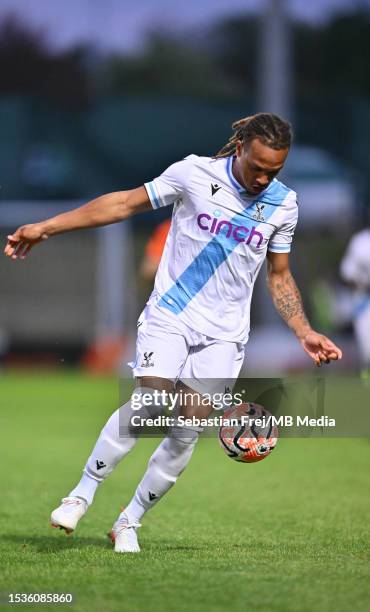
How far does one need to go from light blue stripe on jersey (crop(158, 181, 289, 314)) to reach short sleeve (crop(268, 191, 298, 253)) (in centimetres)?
6

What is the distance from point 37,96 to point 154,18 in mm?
3172

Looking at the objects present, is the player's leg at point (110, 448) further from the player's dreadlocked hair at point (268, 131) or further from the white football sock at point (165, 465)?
the player's dreadlocked hair at point (268, 131)

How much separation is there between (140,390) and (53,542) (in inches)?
47.2

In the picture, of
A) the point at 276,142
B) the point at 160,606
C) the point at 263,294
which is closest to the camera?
the point at 160,606

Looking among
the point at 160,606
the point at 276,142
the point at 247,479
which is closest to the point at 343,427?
the point at 276,142

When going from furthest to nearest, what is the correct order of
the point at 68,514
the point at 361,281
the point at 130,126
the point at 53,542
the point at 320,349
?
the point at 130,126, the point at 361,281, the point at 53,542, the point at 320,349, the point at 68,514

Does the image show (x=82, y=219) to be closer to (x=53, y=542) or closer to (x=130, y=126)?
(x=53, y=542)

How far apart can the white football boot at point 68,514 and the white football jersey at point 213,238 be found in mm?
1119

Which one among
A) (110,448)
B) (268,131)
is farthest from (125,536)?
(268,131)

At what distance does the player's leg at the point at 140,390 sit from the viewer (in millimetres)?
6586

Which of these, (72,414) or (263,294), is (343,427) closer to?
(72,414)

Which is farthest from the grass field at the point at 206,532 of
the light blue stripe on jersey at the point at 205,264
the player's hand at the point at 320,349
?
the light blue stripe on jersey at the point at 205,264

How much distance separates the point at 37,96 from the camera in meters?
28.0

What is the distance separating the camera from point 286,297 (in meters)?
6.99
